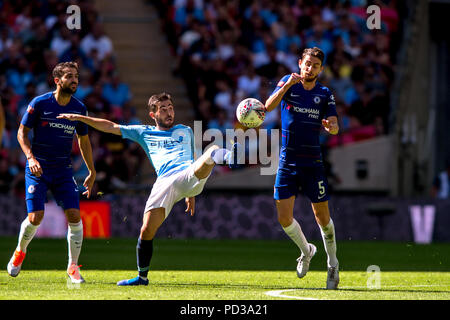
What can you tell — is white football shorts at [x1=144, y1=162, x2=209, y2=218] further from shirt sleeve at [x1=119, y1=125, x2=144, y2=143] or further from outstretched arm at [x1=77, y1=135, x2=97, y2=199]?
outstretched arm at [x1=77, y1=135, x2=97, y2=199]

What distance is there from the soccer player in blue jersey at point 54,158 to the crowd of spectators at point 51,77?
28.2 ft

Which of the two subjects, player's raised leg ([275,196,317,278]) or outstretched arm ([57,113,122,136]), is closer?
outstretched arm ([57,113,122,136])

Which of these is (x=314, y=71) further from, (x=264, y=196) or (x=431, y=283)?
(x=264, y=196)

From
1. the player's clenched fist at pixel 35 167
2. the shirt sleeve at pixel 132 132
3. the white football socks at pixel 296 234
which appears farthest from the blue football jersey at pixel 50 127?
the white football socks at pixel 296 234

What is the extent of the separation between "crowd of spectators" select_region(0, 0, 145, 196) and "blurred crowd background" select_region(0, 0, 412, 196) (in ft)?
0.08

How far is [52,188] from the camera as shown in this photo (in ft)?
34.4

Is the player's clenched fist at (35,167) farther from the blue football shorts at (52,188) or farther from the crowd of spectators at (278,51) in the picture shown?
the crowd of spectators at (278,51)

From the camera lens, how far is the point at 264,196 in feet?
63.0

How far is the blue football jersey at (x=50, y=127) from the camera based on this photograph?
10.3m

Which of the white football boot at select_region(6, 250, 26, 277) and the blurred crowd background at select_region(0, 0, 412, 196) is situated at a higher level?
the blurred crowd background at select_region(0, 0, 412, 196)

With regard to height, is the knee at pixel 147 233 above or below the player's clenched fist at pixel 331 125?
below

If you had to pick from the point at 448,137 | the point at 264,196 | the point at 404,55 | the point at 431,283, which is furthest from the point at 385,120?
the point at 431,283

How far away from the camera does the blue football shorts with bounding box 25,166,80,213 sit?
33.8 feet

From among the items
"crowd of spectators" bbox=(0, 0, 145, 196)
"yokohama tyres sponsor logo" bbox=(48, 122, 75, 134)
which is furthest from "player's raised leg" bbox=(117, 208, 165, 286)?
"crowd of spectators" bbox=(0, 0, 145, 196)
